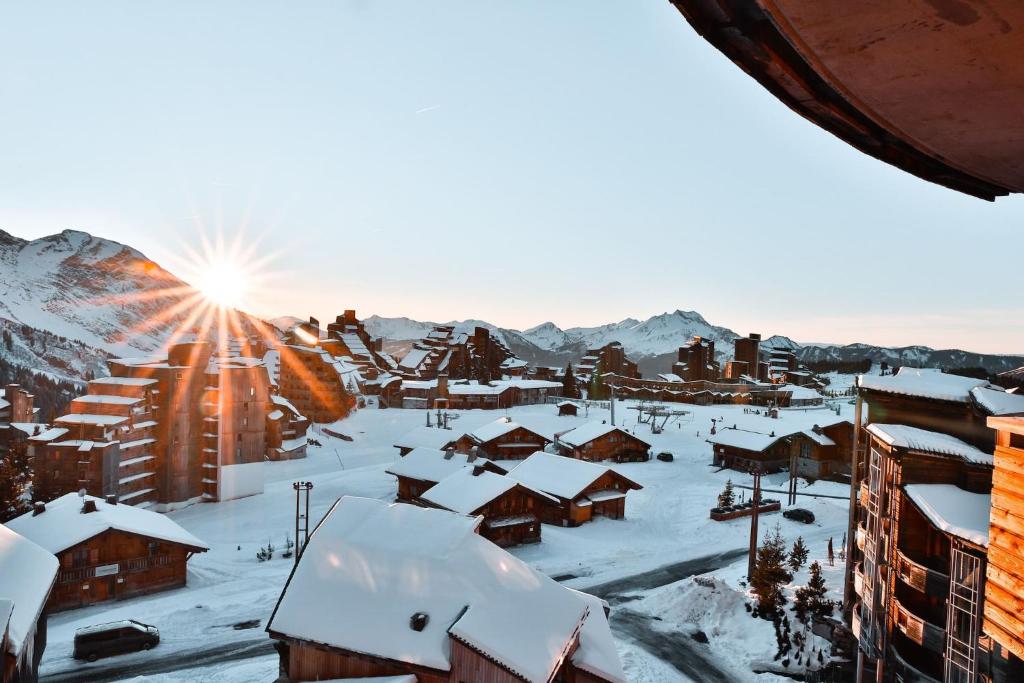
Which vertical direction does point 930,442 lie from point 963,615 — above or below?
above

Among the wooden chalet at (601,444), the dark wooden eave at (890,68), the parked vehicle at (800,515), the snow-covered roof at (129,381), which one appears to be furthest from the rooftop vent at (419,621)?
the wooden chalet at (601,444)

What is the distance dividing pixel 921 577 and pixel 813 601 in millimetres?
10397

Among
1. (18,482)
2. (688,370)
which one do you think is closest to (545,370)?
(688,370)

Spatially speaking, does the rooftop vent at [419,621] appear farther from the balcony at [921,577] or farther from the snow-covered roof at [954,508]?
the balcony at [921,577]

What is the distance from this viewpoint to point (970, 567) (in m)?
16.2

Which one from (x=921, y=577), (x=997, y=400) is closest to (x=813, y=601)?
(x=921, y=577)

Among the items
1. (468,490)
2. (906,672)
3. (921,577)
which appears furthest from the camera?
(468,490)

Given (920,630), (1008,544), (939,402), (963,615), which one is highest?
(939,402)

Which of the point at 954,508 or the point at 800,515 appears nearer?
the point at 954,508

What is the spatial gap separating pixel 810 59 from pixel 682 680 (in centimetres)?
2588

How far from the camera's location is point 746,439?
60906 millimetres

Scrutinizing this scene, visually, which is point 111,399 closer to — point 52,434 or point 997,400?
point 52,434

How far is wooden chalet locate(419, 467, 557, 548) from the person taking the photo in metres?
39.2

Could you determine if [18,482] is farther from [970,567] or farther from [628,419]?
[628,419]
